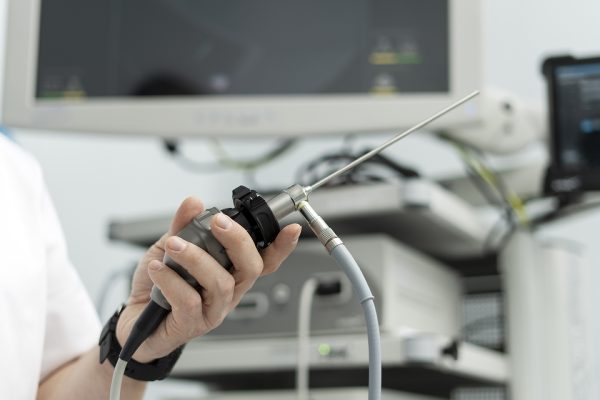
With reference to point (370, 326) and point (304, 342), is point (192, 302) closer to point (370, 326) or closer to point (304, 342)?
point (370, 326)

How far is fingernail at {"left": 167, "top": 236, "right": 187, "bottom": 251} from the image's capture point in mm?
575

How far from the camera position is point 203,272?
0.59 metres

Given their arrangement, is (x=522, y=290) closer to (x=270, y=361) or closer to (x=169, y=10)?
(x=270, y=361)

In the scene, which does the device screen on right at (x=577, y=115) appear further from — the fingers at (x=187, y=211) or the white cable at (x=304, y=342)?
the fingers at (x=187, y=211)

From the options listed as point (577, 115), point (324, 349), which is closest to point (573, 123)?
point (577, 115)

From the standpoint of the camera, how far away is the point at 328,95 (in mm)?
1290

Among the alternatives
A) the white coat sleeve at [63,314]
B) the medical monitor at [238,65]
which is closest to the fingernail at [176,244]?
the white coat sleeve at [63,314]

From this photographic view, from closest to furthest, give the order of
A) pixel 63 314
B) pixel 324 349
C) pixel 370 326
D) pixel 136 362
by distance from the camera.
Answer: pixel 370 326
pixel 136 362
pixel 63 314
pixel 324 349

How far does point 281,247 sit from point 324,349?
0.51 metres

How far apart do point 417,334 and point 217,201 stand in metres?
1.15

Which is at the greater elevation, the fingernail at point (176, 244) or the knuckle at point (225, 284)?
the fingernail at point (176, 244)

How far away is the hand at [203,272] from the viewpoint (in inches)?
22.9

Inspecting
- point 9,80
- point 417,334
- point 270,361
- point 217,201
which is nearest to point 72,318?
point 270,361

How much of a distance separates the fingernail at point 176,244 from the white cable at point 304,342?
56 cm
